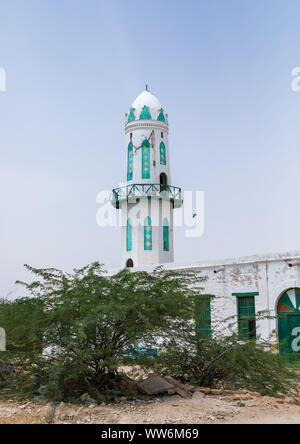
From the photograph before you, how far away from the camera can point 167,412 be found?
896 cm

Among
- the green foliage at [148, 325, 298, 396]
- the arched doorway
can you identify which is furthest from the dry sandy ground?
the arched doorway

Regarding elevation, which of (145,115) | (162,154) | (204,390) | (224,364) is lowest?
(204,390)

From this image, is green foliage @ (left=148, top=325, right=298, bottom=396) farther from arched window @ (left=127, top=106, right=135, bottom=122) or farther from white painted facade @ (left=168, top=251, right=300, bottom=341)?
arched window @ (left=127, top=106, right=135, bottom=122)

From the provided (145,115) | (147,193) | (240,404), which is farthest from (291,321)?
(145,115)

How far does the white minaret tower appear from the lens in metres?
27.9

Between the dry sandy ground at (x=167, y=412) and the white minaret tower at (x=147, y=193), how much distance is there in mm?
17510

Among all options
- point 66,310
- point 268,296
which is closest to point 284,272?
point 268,296

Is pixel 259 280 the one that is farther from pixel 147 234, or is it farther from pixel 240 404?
pixel 147 234

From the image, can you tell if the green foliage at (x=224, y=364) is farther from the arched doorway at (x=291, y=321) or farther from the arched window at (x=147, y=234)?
the arched window at (x=147, y=234)

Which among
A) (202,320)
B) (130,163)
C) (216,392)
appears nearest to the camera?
(216,392)

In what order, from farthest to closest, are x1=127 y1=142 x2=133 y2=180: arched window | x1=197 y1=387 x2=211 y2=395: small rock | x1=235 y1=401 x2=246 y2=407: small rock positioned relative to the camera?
1. x1=127 y1=142 x2=133 y2=180: arched window
2. x1=197 y1=387 x2=211 y2=395: small rock
3. x1=235 y1=401 x2=246 y2=407: small rock

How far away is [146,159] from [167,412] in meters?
20.7

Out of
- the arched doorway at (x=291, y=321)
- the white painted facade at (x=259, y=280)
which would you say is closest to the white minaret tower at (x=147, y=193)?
the white painted facade at (x=259, y=280)

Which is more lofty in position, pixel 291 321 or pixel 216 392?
pixel 291 321
